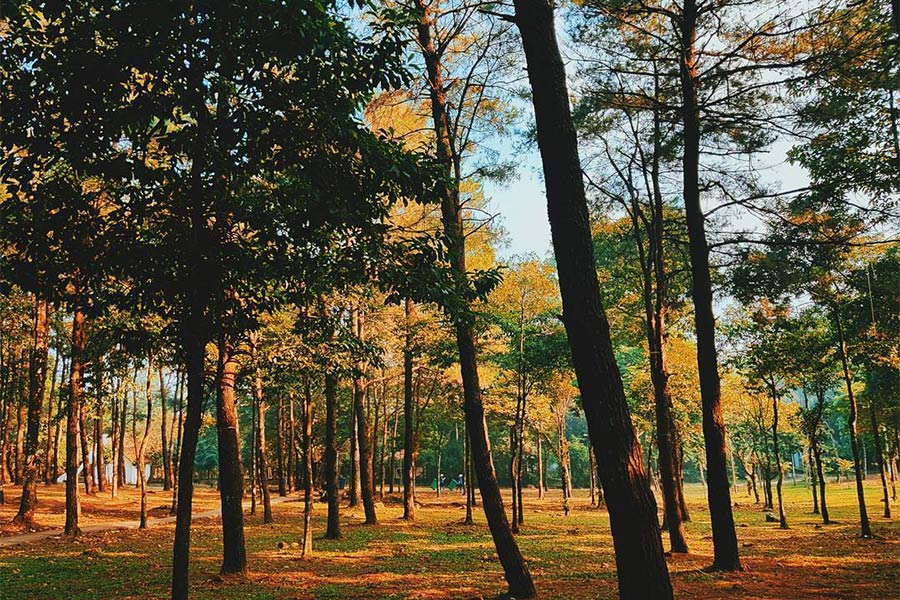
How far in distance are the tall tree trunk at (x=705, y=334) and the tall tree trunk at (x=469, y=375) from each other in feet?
12.9

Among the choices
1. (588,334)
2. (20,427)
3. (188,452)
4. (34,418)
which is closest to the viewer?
(588,334)

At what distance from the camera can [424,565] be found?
12.1 m

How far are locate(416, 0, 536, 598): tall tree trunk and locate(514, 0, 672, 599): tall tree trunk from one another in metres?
1.75

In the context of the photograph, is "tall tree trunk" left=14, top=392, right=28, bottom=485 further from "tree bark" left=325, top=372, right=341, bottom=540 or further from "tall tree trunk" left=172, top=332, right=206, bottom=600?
"tall tree trunk" left=172, top=332, right=206, bottom=600

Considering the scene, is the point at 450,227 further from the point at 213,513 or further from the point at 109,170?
the point at 213,513

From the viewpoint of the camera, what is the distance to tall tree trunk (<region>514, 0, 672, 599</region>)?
4.52m

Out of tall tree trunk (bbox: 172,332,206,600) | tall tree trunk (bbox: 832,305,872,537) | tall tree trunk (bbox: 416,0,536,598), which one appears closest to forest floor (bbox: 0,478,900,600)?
tall tree trunk (bbox: 832,305,872,537)

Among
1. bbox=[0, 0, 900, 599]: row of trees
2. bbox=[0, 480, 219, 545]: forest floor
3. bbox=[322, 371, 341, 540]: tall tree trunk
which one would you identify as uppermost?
bbox=[0, 0, 900, 599]: row of trees

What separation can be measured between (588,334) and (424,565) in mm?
9137

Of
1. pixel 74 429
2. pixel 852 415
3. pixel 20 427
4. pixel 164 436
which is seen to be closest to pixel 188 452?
pixel 74 429

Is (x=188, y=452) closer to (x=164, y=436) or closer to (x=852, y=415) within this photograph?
(x=852, y=415)

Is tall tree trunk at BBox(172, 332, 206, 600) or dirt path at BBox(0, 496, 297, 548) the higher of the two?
tall tree trunk at BBox(172, 332, 206, 600)

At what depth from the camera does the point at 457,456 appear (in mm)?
58969

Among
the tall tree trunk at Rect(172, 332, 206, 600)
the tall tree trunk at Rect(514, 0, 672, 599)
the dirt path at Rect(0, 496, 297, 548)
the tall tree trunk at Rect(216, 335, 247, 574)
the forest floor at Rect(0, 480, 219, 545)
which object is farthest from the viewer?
the forest floor at Rect(0, 480, 219, 545)
